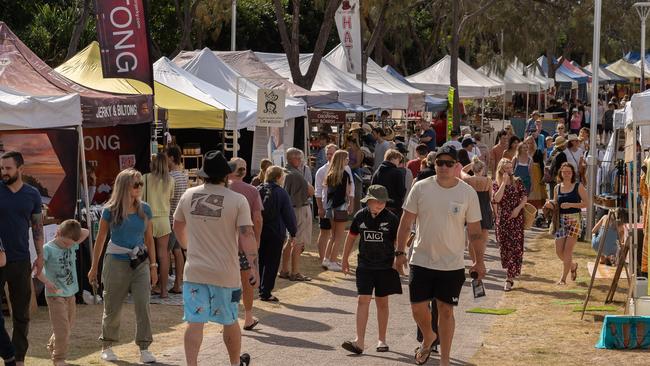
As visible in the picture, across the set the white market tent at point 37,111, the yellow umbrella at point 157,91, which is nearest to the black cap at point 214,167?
the white market tent at point 37,111

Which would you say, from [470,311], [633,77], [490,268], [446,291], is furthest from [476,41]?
[446,291]

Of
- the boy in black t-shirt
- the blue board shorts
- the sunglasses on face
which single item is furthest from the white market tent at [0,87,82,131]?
the sunglasses on face

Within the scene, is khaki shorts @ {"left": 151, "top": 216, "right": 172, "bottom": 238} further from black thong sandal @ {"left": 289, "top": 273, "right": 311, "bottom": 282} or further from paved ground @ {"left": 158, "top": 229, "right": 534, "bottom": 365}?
black thong sandal @ {"left": 289, "top": 273, "right": 311, "bottom": 282}

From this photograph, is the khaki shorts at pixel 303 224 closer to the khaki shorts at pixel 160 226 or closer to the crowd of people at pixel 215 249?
the crowd of people at pixel 215 249

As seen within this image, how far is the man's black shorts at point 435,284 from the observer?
30.4 ft

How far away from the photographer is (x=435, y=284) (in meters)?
9.36

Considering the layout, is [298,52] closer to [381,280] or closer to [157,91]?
[157,91]

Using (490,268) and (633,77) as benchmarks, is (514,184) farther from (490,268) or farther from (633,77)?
(633,77)

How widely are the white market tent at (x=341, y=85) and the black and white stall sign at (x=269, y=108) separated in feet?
30.2

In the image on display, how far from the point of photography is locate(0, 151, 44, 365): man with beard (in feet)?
29.7

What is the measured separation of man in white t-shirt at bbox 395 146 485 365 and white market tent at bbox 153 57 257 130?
1020 centimetres

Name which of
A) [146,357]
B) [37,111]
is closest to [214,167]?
[146,357]

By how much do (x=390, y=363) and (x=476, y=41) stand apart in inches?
2166

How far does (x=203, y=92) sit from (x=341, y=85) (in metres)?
10.0
